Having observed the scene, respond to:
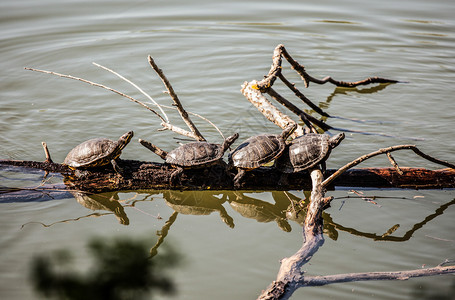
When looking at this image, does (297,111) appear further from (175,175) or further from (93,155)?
(93,155)

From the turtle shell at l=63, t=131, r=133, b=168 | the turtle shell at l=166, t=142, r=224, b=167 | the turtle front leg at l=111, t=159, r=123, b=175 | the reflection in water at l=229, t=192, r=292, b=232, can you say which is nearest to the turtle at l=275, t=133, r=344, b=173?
the reflection in water at l=229, t=192, r=292, b=232

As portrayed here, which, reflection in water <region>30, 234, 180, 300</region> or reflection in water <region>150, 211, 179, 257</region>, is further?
reflection in water <region>150, 211, 179, 257</region>

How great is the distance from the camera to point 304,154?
230 inches

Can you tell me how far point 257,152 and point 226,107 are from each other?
3.65 meters

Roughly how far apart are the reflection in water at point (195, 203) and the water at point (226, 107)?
6cm

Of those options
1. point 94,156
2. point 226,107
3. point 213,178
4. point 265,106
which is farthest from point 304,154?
point 226,107

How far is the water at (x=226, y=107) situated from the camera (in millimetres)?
5336

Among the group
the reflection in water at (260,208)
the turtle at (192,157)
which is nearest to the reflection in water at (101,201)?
the turtle at (192,157)

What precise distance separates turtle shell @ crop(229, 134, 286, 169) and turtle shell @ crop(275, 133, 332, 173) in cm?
13

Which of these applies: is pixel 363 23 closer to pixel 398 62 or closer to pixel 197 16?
pixel 398 62

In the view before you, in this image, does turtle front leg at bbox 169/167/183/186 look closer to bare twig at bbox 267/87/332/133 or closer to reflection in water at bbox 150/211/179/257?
reflection in water at bbox 150/211/179/257

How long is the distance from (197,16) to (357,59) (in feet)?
17.7

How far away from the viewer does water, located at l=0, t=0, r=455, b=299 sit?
5336mm

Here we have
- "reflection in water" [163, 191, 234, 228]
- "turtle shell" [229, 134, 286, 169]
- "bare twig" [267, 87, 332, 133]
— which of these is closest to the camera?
"turtle shell" [229, 134, 286, 169]
